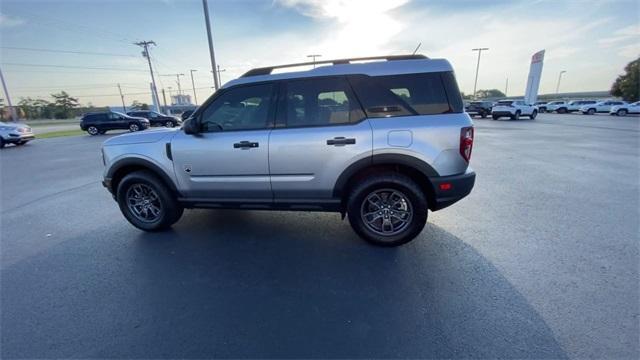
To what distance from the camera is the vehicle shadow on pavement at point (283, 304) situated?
1998mm

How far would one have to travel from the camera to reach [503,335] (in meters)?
2.03

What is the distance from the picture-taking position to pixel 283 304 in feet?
7.91

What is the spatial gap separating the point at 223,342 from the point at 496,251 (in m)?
2.99

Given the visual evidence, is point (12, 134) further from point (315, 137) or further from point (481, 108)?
point (481, 108)

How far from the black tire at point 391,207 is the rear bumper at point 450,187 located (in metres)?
0.17

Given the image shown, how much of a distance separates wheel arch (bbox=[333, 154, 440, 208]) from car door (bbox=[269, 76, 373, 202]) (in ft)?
0.25

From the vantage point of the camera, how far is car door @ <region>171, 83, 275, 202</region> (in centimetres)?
334

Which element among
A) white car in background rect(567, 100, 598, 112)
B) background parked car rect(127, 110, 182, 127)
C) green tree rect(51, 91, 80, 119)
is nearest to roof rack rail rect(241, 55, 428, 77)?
background parked car rect(127, 110, 182, 127)

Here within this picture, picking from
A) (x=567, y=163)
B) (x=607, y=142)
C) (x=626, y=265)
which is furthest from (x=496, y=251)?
(x=607, y=142)

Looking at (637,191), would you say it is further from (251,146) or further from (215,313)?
(215,313)

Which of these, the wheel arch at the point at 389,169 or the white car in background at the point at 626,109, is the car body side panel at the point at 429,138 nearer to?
the wheel arch at the point at 389,169

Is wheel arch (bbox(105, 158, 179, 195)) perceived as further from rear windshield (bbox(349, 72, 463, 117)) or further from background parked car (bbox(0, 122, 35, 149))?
background parked car (bbox(0, 122, 35, 149))

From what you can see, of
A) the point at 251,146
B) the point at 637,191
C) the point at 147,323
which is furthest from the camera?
the point at 637,191

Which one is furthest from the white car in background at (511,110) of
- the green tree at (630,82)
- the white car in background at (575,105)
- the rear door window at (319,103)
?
the green tree at (630,82)
